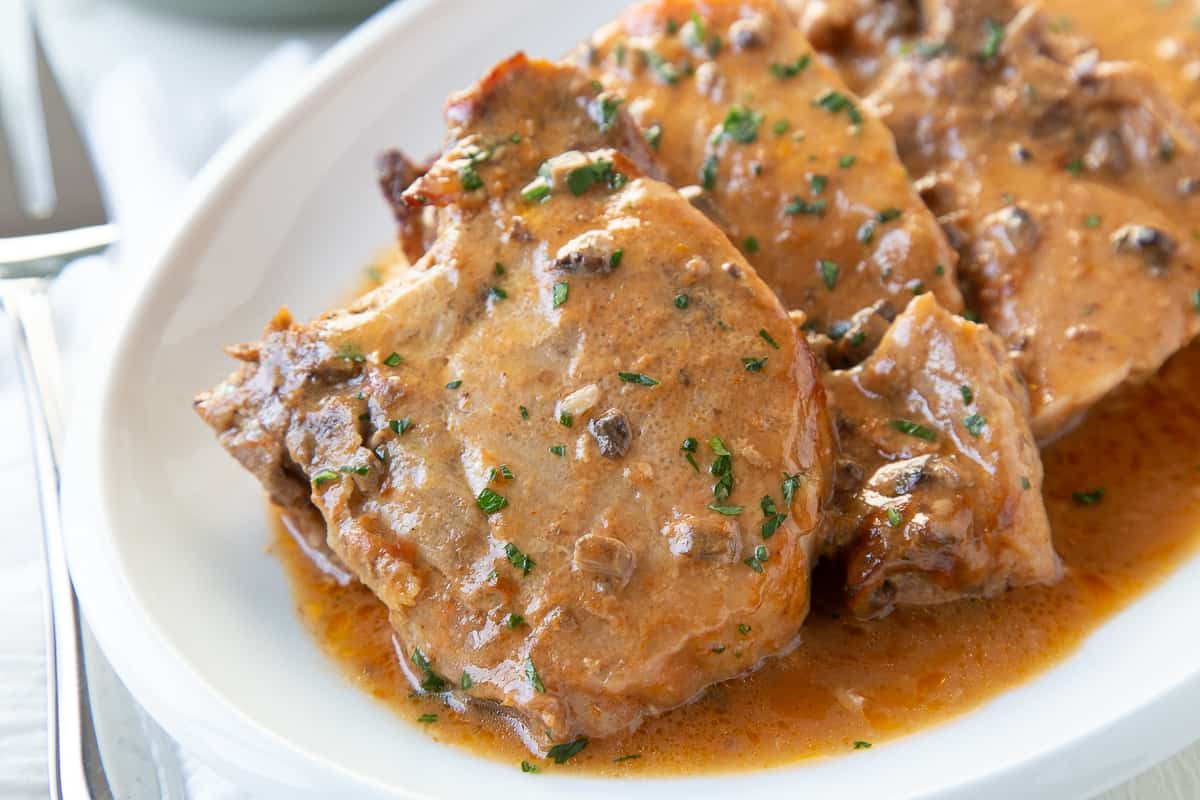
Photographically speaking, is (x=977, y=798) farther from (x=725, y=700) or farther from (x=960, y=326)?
(x=960, y=326)

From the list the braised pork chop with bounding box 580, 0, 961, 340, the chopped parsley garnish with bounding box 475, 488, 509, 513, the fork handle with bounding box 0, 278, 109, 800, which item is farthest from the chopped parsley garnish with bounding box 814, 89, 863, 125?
the fork handle with bounding box 0, 278, 109, 800

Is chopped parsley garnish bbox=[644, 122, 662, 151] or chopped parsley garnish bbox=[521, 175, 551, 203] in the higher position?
chopped parsley garnish bbox=[521, 175, 551, 203]

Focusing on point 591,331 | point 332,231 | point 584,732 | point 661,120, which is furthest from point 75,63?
point 584,732

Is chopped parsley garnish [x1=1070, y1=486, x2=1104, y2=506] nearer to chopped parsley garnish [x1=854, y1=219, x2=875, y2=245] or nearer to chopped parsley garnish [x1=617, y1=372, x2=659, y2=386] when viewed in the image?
chopped parsley garnish [x1=854, y1=219, x2=875, y2=245]

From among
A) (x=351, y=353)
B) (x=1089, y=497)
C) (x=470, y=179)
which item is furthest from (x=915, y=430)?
(x=351, y=353)

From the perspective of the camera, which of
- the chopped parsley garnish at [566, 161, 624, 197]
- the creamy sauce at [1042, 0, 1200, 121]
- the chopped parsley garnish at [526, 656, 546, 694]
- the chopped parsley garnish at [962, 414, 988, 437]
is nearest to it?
the chopped parsley garnish at [526, 656, 546, 694]

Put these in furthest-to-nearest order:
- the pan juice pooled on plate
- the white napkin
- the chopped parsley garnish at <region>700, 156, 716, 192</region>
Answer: the chopped parsley garnish at <region>700, 156, 716, 192</region>
the white napkin
the pan juice pooled on plate

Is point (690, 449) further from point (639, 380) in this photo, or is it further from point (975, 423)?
point (975, 423)

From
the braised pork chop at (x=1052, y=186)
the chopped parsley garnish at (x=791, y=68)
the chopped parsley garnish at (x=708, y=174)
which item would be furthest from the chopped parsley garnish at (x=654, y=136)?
the braised pork chop at (x=1052, y=186)
